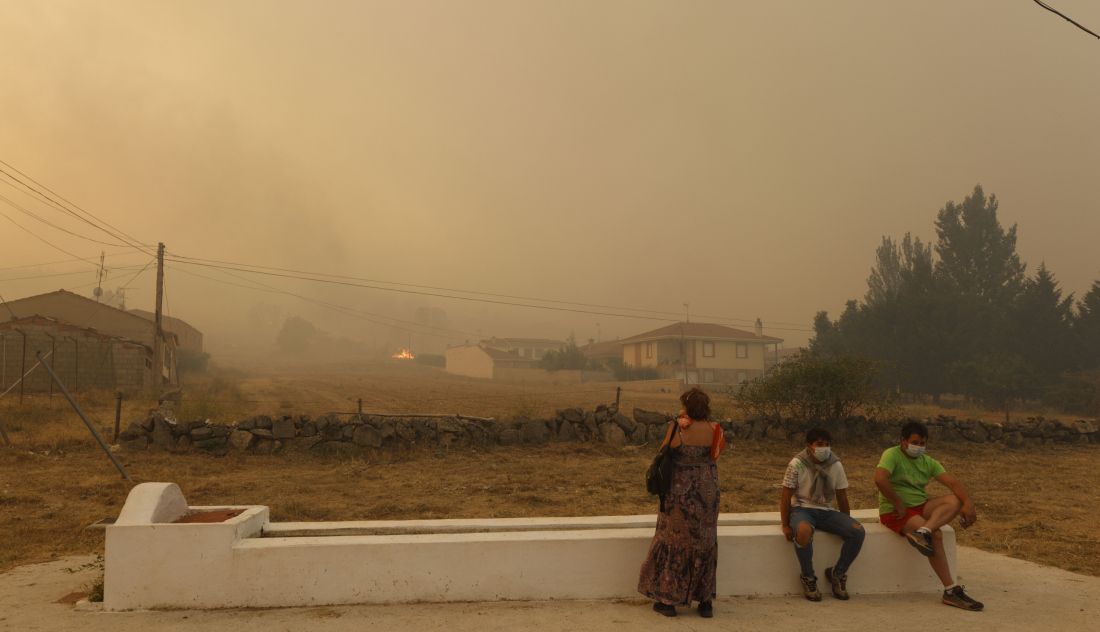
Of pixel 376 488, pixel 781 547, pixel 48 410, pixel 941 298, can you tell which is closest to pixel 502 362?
pixel 941 298

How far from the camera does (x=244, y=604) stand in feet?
16.9

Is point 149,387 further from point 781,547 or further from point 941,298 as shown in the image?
point 941,298

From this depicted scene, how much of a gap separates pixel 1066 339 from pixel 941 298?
686cm

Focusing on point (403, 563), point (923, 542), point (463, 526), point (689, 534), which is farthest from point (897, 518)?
point (403, 563)

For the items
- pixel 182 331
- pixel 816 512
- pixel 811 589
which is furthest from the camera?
pixel 182 331

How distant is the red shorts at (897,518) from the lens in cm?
573

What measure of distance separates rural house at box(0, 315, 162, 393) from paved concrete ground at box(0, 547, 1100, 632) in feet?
87.2

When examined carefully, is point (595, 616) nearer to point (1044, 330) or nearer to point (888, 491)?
point (888, 491)

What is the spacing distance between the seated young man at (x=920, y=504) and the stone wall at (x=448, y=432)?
1103 cm

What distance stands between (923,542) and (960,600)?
455mm

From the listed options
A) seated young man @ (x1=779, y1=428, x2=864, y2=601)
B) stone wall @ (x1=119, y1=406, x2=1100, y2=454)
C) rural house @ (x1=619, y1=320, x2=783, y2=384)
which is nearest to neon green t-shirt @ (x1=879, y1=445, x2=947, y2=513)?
seated young man @ (x1=779, y1=428, x2=864, y2=601)

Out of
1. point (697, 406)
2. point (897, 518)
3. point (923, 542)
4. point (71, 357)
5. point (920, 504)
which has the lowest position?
point (923, 542)

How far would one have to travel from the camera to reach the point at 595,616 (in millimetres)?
5027

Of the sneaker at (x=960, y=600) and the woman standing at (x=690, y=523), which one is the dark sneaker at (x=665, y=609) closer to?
the woman standing at (x=690, y=523)
